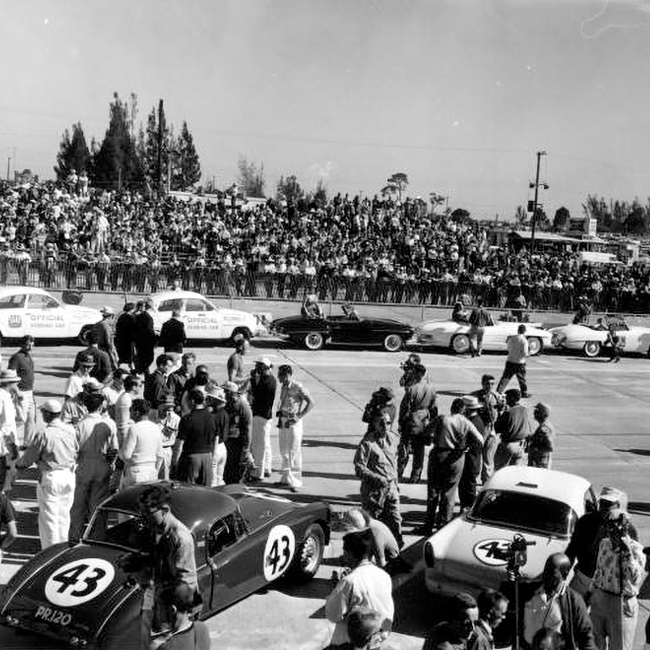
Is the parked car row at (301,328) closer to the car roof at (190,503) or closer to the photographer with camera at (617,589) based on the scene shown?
the car roof at (190,503)

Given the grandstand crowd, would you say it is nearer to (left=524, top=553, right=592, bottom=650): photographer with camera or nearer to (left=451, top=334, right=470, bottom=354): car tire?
(left=451, top=334, right=470, bottom=354): car tire

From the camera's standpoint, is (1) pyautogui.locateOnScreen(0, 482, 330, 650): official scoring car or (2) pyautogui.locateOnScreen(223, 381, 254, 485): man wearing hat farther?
(2) pyautogui.locateOnScreen(223, 381, 254, 485): man wearing hat

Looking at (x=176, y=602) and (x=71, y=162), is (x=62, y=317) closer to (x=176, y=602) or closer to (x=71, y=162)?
(x=176, y=602)

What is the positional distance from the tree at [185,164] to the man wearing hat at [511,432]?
86.7 m

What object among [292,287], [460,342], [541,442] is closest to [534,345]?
[460,342]

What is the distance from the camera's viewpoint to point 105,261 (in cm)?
2891

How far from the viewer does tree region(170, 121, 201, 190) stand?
3770 inches

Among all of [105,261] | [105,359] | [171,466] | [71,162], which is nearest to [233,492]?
[171,466]

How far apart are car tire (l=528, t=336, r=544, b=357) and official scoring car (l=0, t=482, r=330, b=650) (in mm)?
16771

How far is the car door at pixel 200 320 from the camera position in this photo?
22.5 metres

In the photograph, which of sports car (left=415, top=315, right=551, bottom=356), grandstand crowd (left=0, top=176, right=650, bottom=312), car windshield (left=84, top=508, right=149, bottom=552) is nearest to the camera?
car windshield (left=84, top=508, right=149, bottom=552)

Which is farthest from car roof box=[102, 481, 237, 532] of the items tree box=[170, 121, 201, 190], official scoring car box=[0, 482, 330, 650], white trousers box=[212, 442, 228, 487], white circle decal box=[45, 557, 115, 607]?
tree box=[170, 121, 201, 190]

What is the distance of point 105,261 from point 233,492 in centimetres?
2148

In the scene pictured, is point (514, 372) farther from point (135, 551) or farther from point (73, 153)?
point (73, 153)
